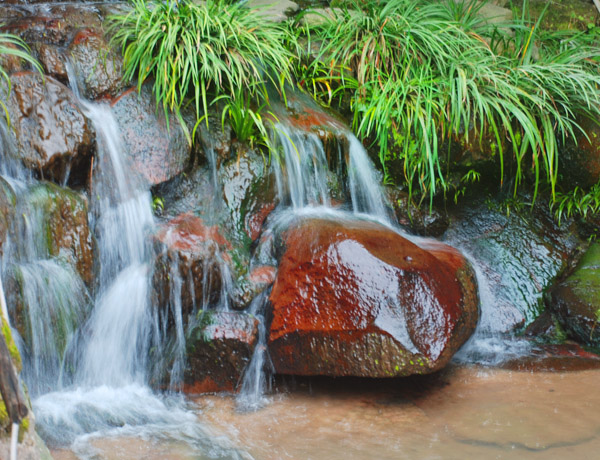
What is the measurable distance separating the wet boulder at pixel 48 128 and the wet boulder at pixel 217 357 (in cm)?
131

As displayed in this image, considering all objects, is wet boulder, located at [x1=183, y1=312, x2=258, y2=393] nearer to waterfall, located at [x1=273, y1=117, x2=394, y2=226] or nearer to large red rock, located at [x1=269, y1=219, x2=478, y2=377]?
large red rock, located at [x1=269, y1=219, x2=478, y2=377]

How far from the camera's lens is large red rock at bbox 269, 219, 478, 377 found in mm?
2904

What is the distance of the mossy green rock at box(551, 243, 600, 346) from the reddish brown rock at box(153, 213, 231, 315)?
2.43 meters

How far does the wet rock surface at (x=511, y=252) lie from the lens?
155 inches

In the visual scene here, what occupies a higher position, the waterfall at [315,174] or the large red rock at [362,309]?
the waterfall at [315,174]

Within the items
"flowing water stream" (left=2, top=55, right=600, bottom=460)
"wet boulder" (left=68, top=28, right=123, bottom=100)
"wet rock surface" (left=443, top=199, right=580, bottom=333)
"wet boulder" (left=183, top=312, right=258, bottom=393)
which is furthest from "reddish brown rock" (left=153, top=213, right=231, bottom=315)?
"wet rock surface" (left=443, top=199, right=580, bottom=333)

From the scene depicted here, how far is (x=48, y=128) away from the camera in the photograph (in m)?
3.25

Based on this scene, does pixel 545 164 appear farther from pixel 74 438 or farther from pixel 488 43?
pixel 74 438

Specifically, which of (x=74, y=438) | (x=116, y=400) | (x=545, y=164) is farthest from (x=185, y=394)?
(x=545, y=164)

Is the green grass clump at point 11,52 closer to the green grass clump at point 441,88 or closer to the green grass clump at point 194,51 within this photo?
the green grass clump at point 194,51

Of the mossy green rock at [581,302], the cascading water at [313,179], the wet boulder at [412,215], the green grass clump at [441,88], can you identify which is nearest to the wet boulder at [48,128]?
the cascading water at [313,179]

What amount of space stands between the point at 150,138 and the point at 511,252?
2.83 meters

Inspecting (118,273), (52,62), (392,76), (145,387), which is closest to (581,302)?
(392,76)

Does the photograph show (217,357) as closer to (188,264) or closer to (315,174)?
(188,264)
